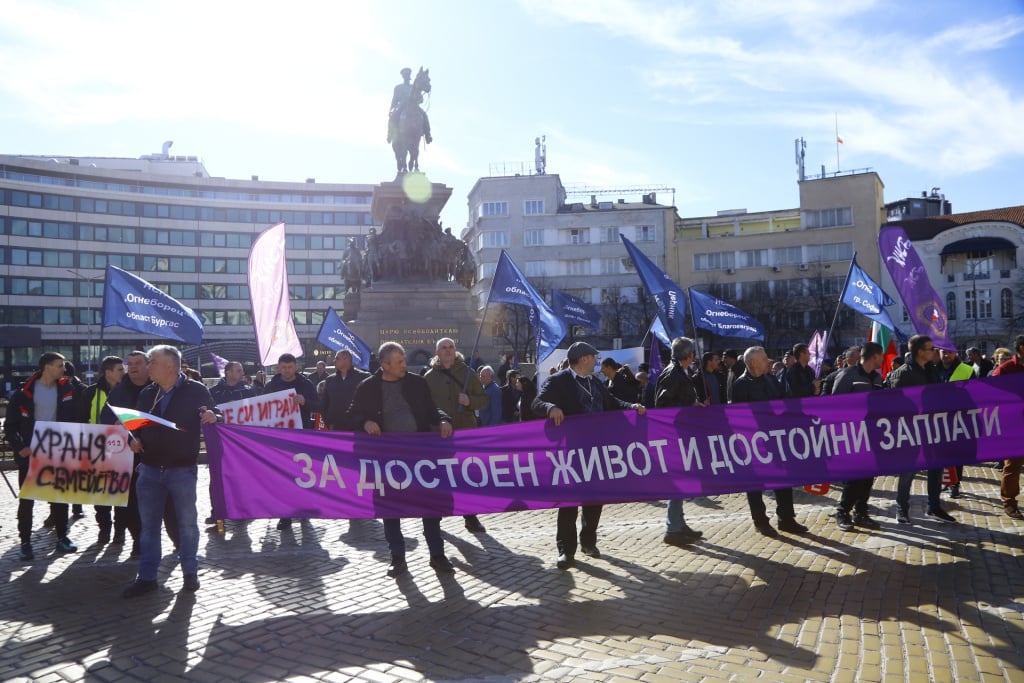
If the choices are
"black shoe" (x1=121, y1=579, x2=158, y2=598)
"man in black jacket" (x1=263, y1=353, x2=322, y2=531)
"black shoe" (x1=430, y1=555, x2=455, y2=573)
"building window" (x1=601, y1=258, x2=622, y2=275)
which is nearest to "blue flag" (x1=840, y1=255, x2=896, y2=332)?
"man in black jacket" (x1=263, y1=353, x2=322, y2=531)

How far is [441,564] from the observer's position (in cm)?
717

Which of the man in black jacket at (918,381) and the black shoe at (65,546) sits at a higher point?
the man in black jacket at (918,381)

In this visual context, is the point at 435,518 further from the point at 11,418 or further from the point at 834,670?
the point at 11,418

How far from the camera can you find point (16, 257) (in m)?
77.9

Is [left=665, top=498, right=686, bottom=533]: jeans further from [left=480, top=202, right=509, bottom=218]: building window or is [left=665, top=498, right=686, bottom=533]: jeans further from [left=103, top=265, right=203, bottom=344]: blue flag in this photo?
[left=480, top=202, right=509, bottom=218]: building window

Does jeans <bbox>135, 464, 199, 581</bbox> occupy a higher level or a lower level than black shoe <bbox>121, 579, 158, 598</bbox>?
higher

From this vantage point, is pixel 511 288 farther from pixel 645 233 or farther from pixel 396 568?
pixel 645 233

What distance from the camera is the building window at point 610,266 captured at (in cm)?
7188

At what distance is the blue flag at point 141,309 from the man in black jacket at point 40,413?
273 cm

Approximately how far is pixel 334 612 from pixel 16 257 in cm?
8593

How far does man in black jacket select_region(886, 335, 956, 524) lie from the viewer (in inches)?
335

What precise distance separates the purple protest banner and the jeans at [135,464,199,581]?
289mm

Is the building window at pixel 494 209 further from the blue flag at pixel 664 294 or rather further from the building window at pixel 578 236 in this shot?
the blue flag at pixel 664 294

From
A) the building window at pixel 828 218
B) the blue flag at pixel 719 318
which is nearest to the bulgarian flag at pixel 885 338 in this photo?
the blue flag at pixel 719 318
